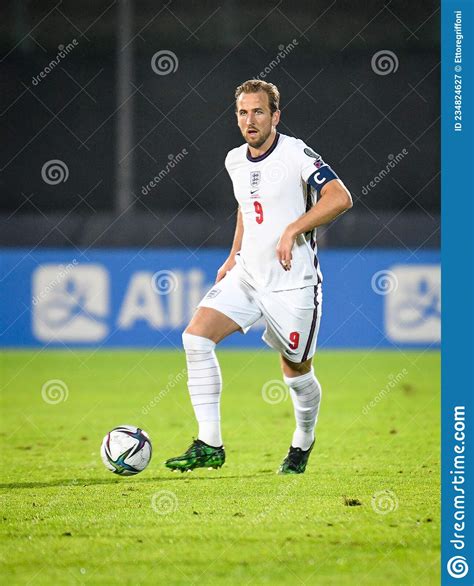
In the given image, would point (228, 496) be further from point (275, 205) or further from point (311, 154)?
point (311, 154)

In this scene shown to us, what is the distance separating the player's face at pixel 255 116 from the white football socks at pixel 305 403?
1337 millimetres

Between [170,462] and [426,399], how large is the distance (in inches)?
168

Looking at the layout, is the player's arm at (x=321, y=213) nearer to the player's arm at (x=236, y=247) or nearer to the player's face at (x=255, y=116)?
the player's face at (x=255, y=116)

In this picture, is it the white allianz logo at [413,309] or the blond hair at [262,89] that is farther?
the white allianz logo at [413,309]

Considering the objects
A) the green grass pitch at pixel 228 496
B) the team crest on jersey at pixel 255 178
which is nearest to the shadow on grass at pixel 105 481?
the green grass pitch at pixel 228 496

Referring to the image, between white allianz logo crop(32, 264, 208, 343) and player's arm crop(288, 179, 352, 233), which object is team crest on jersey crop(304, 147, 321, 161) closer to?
player's arm crop(288, 179, 352, 233)

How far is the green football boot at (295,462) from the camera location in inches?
216

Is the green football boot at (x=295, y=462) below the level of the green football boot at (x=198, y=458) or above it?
above

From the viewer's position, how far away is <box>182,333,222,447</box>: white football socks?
514cm

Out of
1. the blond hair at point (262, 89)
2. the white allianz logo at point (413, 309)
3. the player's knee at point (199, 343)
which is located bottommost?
the player's knee at point (199, 343)

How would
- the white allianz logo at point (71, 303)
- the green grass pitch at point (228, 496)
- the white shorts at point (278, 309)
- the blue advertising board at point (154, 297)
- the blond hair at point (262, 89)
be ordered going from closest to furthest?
the green grass pitch at point (228, 496) → the blond hair at point (262, 89) → the white shorts at point (278, 309) → the white allianz logo at point (71, 303) → the blue advertising board at point (154, 297)

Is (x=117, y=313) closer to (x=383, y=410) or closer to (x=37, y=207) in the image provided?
(x=37, y=207)

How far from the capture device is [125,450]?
517 centimetres

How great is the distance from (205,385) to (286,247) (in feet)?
3.05
